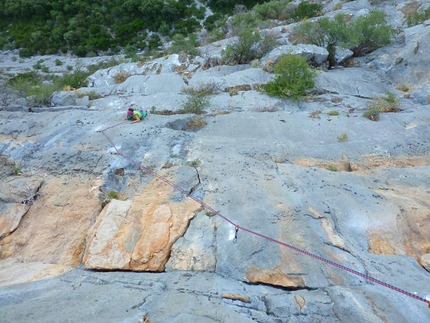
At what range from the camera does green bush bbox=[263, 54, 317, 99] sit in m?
11.1

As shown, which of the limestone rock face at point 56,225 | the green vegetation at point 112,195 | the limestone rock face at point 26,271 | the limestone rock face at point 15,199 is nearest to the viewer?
the limestone rock face at point 26,271

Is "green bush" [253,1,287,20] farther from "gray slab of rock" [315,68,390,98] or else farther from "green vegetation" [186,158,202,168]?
"green vegetation" [186,158,202,168]

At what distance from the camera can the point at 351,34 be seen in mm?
13617

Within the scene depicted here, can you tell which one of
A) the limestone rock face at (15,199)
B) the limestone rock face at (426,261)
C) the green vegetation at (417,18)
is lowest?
the limestone rock face at (426,261)

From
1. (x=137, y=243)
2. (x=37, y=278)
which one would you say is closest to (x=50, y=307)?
(x=37, y=278)

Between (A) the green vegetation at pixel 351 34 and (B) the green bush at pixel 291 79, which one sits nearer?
(B) the green bush at pixel 291 79

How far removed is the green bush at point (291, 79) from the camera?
1109 cm

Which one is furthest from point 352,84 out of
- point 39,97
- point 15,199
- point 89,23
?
point 89,23

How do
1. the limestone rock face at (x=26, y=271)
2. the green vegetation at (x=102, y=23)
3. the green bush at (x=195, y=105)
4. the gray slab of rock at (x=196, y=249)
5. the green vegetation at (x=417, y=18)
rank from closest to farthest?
the limestone rock face at (x=26, y=271), the gray slab of rock at (x=196, y=249), the green bush at (x=195, y=105), the green vegetation at (x=417, y=18), the green vegetation at (x=102, y=23)

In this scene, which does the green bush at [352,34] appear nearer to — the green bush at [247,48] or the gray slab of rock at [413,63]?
the gray slab of rock at [413,63]


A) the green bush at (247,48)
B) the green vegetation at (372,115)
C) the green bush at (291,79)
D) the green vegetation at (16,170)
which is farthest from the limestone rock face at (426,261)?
the green bush at (247,48)

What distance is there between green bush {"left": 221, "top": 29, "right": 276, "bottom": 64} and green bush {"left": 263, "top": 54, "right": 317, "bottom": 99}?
4650mm

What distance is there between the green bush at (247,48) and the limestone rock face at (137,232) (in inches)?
446

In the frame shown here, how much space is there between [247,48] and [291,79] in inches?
202
